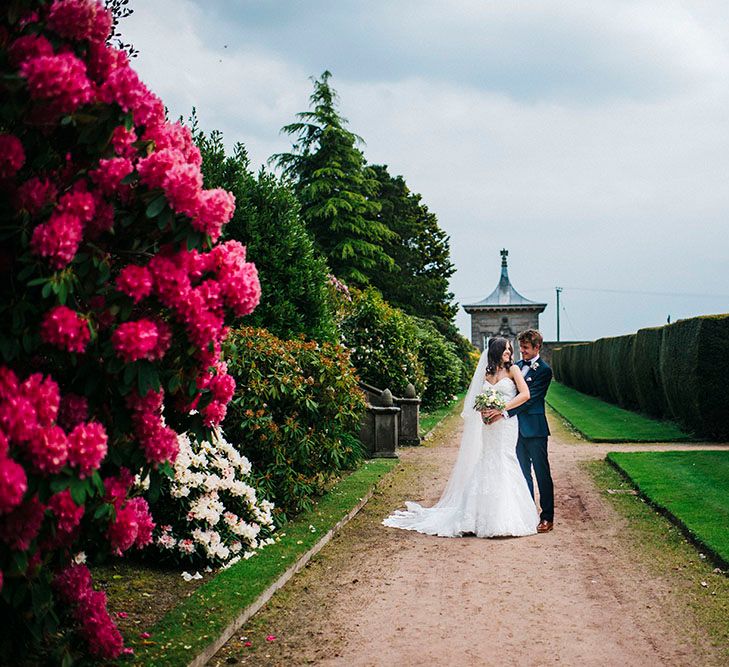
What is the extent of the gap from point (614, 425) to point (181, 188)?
695 inches

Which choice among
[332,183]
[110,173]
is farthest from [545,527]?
[332,183]

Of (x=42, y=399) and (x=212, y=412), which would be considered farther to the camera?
(x=212, y=412)

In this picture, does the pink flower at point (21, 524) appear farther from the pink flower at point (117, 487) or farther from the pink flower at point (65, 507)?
the pink flower at point (117, 487)

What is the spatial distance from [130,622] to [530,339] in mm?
4987

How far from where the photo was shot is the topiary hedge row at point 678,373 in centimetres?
1563

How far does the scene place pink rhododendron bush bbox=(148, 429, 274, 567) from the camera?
6.38 m

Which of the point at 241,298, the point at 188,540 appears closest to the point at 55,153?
the point at 241,298

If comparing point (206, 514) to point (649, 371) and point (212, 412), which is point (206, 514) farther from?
point (649, 371)

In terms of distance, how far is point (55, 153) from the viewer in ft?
11.4

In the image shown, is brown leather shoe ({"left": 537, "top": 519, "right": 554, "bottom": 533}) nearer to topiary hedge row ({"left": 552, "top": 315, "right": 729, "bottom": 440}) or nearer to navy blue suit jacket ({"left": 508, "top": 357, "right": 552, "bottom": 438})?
navy blue suit jacket ({"left": 508, "top": 357, "right": 552, "bottom": 438})

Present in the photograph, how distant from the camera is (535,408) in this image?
8.27 metres

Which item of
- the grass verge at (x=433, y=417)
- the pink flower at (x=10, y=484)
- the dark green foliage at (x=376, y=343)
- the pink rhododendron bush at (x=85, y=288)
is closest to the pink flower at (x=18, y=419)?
the pink rhododendron bush at (x=85, y=288)

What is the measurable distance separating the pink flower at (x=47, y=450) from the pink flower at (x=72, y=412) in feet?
1.17

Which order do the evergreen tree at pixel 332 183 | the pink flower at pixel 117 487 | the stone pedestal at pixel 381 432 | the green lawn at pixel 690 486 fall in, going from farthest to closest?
the evergreen tree at pixel 332 183, the stone pedestal at pixel 381 432, the green lawn at pixel 690 486, the pink flower at pixel 117 487
